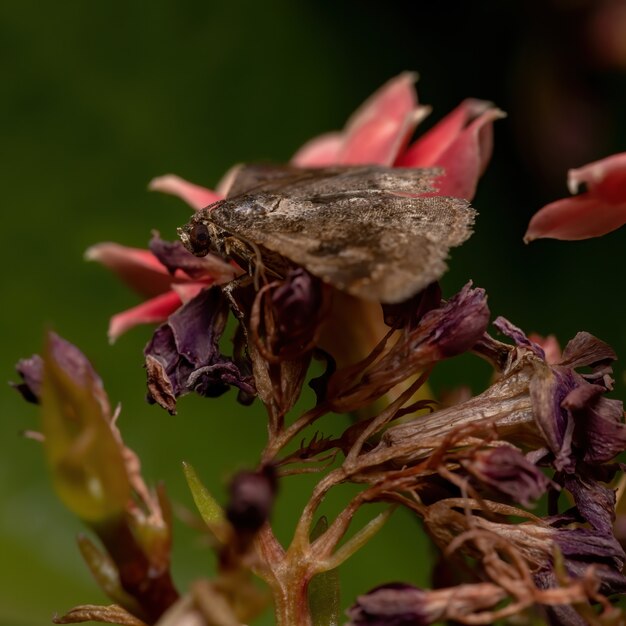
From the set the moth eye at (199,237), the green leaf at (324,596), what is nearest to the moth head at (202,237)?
the moth eye at (199,237)

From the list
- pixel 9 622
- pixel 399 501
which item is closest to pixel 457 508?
pixel 399 501

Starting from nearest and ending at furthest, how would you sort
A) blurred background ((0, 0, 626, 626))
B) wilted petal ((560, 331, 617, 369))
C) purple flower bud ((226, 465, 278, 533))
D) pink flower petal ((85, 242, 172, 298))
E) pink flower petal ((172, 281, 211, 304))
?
purple flower bud ((226, 465, 278, 533)), wilted petal ((560, 331, 617, 369)), pink flower petal ((172, 281, 211, 304)), pink flower petal ((85, 242, 172, 298)), blurred background ((0, 0, 626, 626))

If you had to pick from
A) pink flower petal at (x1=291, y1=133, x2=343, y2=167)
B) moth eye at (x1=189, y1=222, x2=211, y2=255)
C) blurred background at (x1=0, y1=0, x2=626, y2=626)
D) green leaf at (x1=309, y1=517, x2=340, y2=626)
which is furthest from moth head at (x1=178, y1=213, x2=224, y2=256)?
blurred background at (x1=0, y1=0, x2=626, y2=626)

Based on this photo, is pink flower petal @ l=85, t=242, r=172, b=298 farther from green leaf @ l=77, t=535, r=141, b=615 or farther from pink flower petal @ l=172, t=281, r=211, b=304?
green leaf @ l=77, t=535, r=141, b=615

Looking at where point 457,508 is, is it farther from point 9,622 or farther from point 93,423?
point 9,622

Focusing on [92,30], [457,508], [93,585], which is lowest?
[93,585]

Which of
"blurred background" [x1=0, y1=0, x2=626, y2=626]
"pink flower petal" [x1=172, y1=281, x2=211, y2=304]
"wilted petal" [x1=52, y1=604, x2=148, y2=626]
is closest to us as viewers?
"wilted petal" [x1=52, y1=604, x2=148, y2=626]
